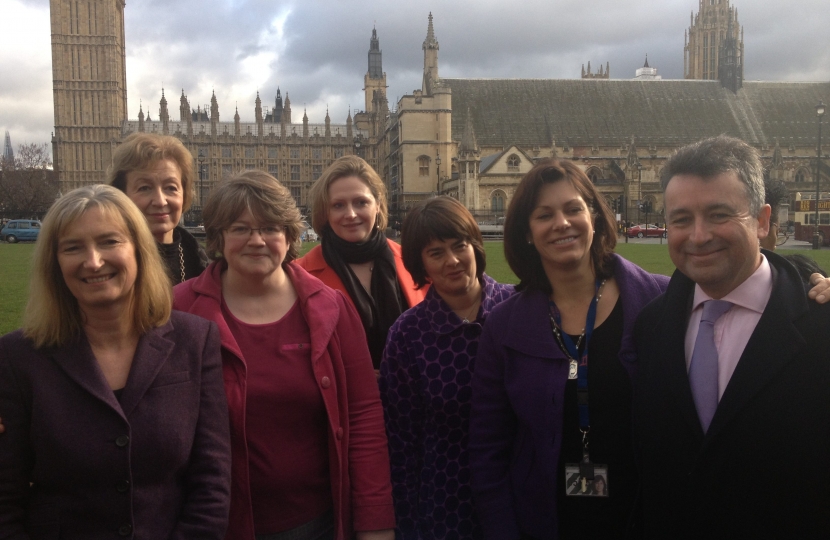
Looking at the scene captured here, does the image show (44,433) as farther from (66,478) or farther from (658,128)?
(658,128)

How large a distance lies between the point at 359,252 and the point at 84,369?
1641 mm

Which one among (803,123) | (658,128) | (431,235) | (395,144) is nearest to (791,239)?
(658,128)

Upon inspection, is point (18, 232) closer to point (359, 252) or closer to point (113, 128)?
point (113, 128)

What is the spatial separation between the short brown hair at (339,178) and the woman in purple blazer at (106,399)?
131 cm

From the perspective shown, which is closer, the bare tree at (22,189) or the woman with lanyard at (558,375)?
the woman with lanyard at (558,375)

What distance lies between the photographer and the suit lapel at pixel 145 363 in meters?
2.18

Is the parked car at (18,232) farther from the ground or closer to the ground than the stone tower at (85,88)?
closer to the ground

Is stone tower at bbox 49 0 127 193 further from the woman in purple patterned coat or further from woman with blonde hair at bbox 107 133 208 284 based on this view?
the woman in purple patterned coat

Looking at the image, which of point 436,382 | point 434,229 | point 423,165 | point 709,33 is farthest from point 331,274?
point 709,33

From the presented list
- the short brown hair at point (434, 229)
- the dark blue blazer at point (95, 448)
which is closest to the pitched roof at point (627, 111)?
the short brown hair at point (434, 229)

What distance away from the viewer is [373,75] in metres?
85.4

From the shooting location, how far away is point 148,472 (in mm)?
2186

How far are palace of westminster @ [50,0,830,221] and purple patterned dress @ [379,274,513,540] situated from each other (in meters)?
38.8

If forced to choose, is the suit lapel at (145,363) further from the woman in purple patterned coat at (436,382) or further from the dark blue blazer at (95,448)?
the woman in purple patterned coat at (436,382)
